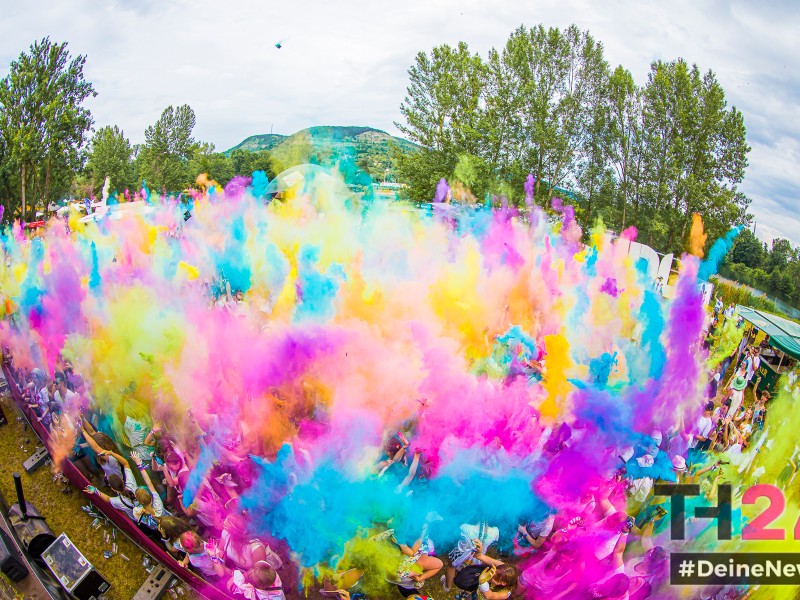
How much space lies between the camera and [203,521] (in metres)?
4.95

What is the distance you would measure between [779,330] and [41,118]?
27136 mm

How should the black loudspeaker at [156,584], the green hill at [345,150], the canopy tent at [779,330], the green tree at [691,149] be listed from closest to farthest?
the black loudspeaker at [156,584] < the canopy tent at [779,330] < the green tree at [691,149] < the green hill at [345,150]

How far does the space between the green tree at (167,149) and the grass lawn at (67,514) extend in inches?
1315

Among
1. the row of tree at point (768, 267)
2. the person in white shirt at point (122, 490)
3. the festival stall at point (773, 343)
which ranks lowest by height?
the person in white shirt at point (122, 490)

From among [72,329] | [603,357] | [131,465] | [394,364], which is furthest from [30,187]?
[603,357]

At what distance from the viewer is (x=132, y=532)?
16.8ft

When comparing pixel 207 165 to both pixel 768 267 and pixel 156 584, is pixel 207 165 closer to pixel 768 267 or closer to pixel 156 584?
pixel 156 584

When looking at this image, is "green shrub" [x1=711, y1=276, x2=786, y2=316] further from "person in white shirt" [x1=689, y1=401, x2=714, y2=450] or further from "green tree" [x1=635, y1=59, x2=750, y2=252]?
"person in white shirt" [x1=689, y1=401, x2=714, y2=450]

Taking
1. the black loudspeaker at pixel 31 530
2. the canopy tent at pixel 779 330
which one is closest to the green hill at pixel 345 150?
the canopy tent at pixel 779 330

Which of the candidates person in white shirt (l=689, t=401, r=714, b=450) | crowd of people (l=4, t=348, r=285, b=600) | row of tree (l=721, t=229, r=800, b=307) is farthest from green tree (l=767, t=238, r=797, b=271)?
crowd of people (l=4, t=348, r=285, b=600)

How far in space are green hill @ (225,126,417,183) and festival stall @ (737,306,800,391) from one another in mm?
15514

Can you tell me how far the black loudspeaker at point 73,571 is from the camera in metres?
4.37

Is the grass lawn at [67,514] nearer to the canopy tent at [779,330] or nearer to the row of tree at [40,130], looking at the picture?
the canopy tent at [779,330]

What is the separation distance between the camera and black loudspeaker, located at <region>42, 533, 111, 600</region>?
437 cm
